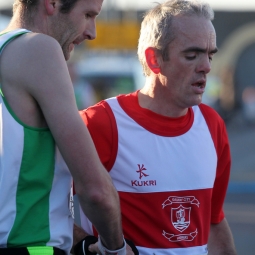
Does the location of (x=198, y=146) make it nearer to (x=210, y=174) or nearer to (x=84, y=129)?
(x=210, y=174)

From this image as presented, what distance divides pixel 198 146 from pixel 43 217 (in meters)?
1.06

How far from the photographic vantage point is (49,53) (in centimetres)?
264

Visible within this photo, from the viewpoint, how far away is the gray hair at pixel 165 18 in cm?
355

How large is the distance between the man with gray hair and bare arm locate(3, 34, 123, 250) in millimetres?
660

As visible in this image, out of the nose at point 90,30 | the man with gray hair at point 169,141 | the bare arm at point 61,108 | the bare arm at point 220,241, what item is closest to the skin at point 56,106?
the bare arm at point 61,108

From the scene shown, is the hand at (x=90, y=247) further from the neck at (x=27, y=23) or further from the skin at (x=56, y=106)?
the neck at (x=27, y=23)

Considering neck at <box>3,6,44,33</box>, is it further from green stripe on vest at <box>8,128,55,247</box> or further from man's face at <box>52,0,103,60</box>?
green stripe on vest at <box>8,128,55,247</box>

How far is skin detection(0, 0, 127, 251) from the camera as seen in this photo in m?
2.63

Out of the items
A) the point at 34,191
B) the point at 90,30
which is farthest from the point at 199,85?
the point at 34,191

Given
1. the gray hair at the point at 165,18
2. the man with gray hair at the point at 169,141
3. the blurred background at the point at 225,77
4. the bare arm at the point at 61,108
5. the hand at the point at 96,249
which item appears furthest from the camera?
the blurred background at the point at 225,77

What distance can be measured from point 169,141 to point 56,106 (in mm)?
976

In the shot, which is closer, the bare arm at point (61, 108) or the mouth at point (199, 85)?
the bare arm at point (61, 108)

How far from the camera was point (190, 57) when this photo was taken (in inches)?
138

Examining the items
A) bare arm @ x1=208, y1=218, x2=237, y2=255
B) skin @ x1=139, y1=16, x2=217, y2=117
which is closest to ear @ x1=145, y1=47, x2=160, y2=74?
skin @ x1=139, y1=16, x2=217, y2=117
